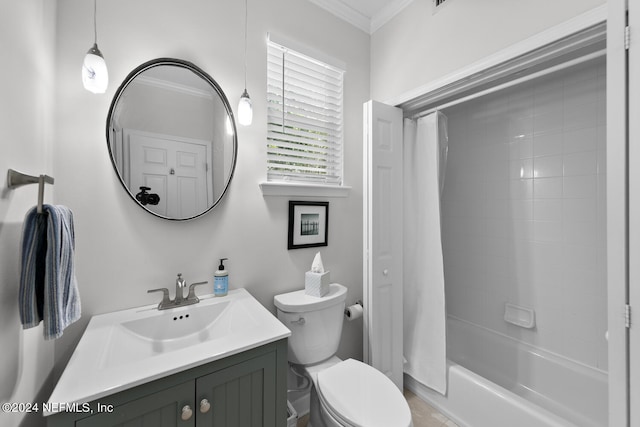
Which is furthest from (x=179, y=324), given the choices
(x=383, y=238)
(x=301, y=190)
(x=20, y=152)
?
(x=383, y=238)

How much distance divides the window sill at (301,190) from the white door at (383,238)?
0.74 ft

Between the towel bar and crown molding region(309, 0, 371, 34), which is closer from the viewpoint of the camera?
the towel bar

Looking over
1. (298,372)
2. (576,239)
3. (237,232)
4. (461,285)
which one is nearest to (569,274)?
(576,239)

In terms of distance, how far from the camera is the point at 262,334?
1012mm

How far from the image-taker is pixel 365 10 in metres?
1.88

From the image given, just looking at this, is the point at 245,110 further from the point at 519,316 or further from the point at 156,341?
the point at 519,316

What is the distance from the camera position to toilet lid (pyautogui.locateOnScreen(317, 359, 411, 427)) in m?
1.07

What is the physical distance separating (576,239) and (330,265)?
5.44ft

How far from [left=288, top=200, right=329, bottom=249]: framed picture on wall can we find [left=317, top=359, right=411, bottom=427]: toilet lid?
0.72m

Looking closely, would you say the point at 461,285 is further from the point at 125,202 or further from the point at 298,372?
the point at 125,202

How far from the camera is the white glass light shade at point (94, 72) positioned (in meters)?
0.99

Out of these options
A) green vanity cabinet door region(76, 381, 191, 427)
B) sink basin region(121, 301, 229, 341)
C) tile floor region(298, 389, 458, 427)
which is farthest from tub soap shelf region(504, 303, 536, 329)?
green vanity cabinet door region(76, 381, 191, 427)

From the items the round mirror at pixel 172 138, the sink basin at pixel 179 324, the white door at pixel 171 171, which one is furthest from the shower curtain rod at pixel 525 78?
the sink basin at pixel 179 324

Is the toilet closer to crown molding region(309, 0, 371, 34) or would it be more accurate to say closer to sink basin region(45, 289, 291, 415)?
sink basin region(45, 289, 291, 415)
